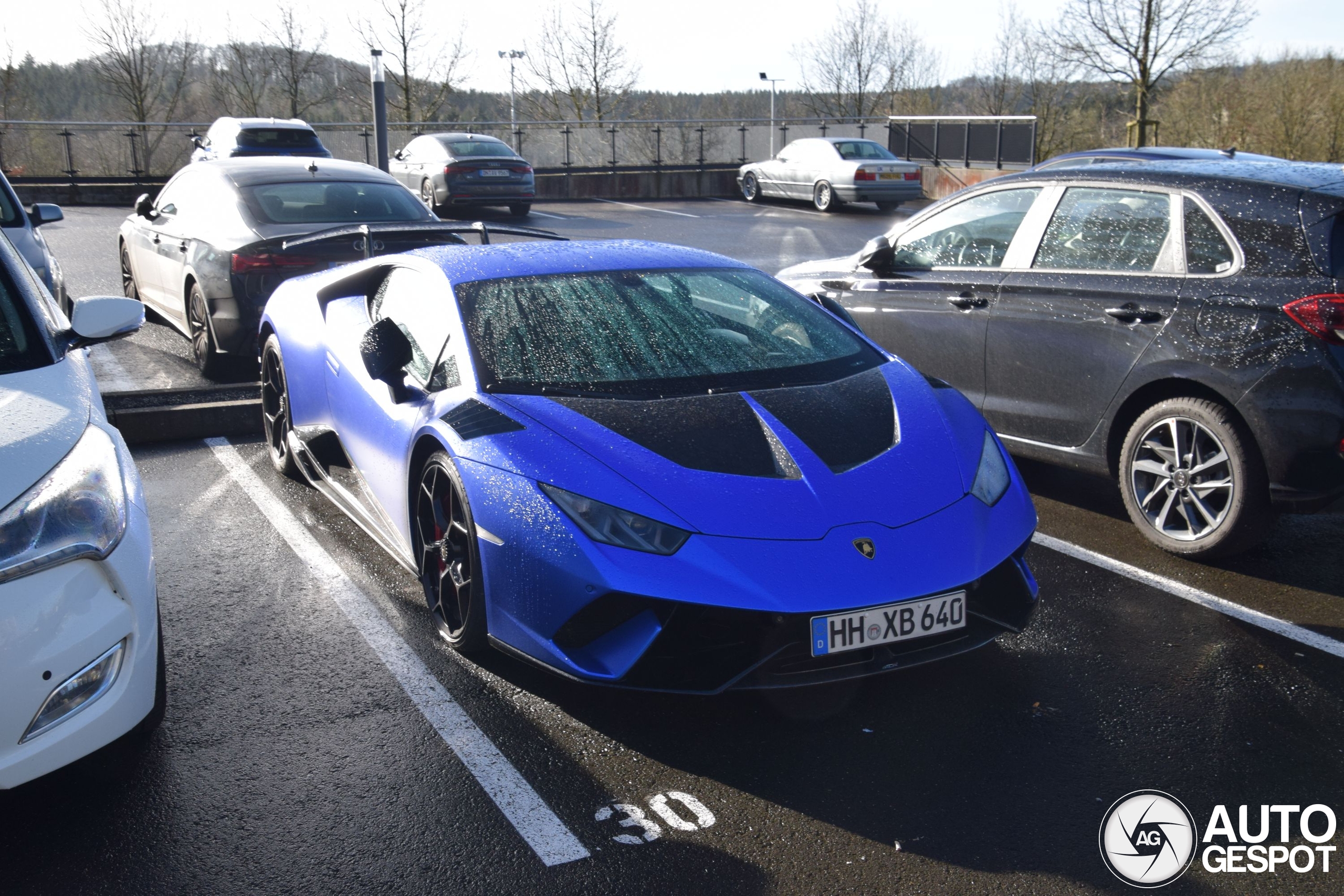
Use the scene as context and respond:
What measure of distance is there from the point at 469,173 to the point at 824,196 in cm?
728

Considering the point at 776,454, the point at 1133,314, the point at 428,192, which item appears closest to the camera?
the point at 776,454

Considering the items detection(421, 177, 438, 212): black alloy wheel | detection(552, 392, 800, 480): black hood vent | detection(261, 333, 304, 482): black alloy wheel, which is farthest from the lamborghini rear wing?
detection(421, 177, 438, 212): black alloy wheel

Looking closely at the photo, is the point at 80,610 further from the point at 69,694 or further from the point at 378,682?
the point at 378,682

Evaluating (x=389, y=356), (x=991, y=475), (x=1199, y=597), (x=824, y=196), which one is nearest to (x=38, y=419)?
(x=389, y=356)

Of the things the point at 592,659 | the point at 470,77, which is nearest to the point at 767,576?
the point at 592,659

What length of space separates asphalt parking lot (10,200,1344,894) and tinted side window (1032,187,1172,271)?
1.42 meters

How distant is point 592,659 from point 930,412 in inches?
59.2

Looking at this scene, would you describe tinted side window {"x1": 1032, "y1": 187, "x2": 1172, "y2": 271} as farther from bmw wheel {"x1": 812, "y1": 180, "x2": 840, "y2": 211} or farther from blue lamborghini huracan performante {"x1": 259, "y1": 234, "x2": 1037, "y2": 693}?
bmw wheel {"x1": 812, "y1": 180, "x2": 840, "y2": 211}

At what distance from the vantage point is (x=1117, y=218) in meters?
5.24

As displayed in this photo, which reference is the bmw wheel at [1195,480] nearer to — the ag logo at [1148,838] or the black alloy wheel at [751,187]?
the ag logo at [1148,838]

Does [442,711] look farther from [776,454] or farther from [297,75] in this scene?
[297,75]

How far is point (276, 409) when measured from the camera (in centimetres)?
598

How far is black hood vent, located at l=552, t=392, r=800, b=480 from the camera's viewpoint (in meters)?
3.42

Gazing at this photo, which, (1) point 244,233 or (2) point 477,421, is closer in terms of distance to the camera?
(2) point 477,421
